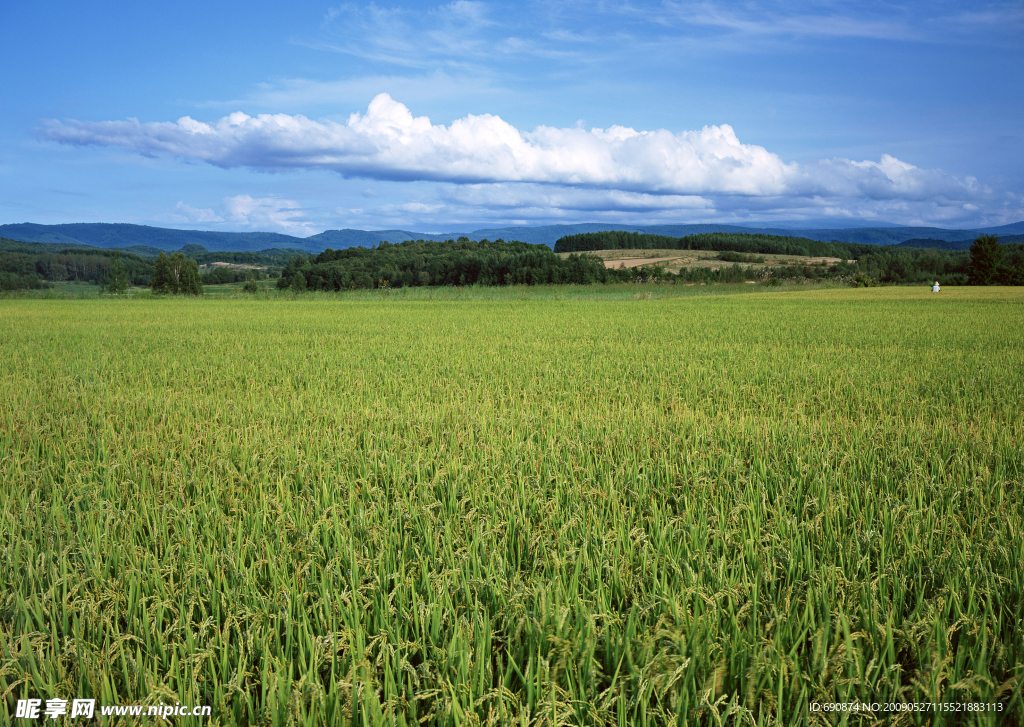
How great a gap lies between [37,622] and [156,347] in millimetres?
13732

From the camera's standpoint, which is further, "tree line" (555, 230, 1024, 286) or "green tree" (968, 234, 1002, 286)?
"tree line" (555, 230, 1024, 286)

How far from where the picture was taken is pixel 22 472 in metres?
4.55

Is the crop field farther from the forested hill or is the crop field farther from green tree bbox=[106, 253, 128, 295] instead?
the forested hill

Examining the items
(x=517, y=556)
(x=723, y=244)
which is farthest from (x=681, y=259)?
(x=517, y=556)

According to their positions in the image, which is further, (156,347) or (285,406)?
(156,347)

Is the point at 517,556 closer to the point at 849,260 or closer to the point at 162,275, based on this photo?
the point at 162,275

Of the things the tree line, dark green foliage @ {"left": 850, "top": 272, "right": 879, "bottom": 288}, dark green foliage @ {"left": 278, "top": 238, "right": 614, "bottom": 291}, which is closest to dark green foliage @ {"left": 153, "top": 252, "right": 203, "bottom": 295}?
dark green foliage @ {"left": 278, "top": 238, "right": 614, "bottom": 291}

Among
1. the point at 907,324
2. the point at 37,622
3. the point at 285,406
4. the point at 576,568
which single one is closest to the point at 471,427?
the point at 285,406

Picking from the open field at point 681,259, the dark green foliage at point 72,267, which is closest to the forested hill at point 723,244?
the open field at point 681,259

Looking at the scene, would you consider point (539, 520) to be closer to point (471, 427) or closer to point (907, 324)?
point (471, 427)

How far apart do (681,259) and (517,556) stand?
324 feet

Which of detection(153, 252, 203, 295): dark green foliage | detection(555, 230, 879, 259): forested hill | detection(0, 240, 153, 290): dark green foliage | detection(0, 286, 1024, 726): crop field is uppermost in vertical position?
detection(555, 230, 879, 259): forested hill

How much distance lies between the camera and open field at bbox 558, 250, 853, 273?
8894 centimetres

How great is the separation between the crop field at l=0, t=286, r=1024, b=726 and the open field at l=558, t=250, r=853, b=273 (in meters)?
81.0
